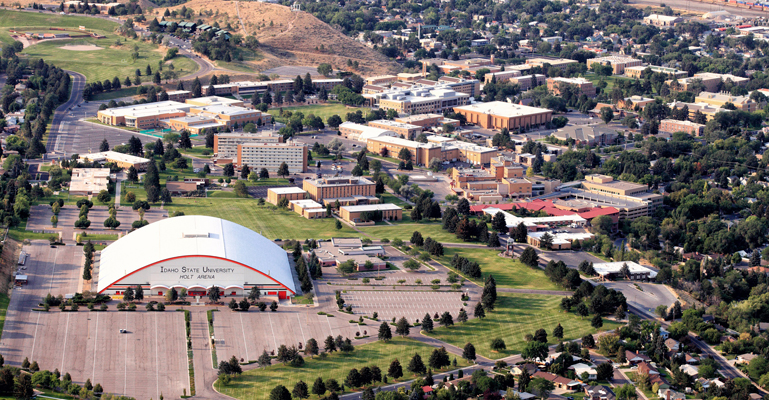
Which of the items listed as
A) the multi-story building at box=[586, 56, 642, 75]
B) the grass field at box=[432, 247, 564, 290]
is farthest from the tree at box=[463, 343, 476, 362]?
the multi-story building at box=[586, 56, 642, 75]

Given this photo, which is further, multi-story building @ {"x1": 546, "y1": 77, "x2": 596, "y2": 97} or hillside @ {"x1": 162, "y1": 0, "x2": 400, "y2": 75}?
hillside @ {"x1": 162, "y1": 0, "x2": 400, "y2": 75}

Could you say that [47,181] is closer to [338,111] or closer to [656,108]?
[338,111]

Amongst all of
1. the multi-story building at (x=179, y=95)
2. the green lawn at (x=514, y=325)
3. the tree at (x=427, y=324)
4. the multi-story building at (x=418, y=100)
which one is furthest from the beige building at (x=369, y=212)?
the multi-story building at (x=179, y=95)

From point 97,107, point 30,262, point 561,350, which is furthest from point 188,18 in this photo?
point 561,350

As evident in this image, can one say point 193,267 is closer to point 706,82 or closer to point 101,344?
point 101,344

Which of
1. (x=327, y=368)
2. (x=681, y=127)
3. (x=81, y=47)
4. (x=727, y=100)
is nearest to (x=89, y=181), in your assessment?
(x=327, y=368)

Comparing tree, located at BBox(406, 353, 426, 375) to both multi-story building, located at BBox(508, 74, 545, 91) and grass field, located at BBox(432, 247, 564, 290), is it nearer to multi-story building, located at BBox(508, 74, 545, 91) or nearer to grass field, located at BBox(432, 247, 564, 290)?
grass field, located at BBox(432, 247, 564, 290)
